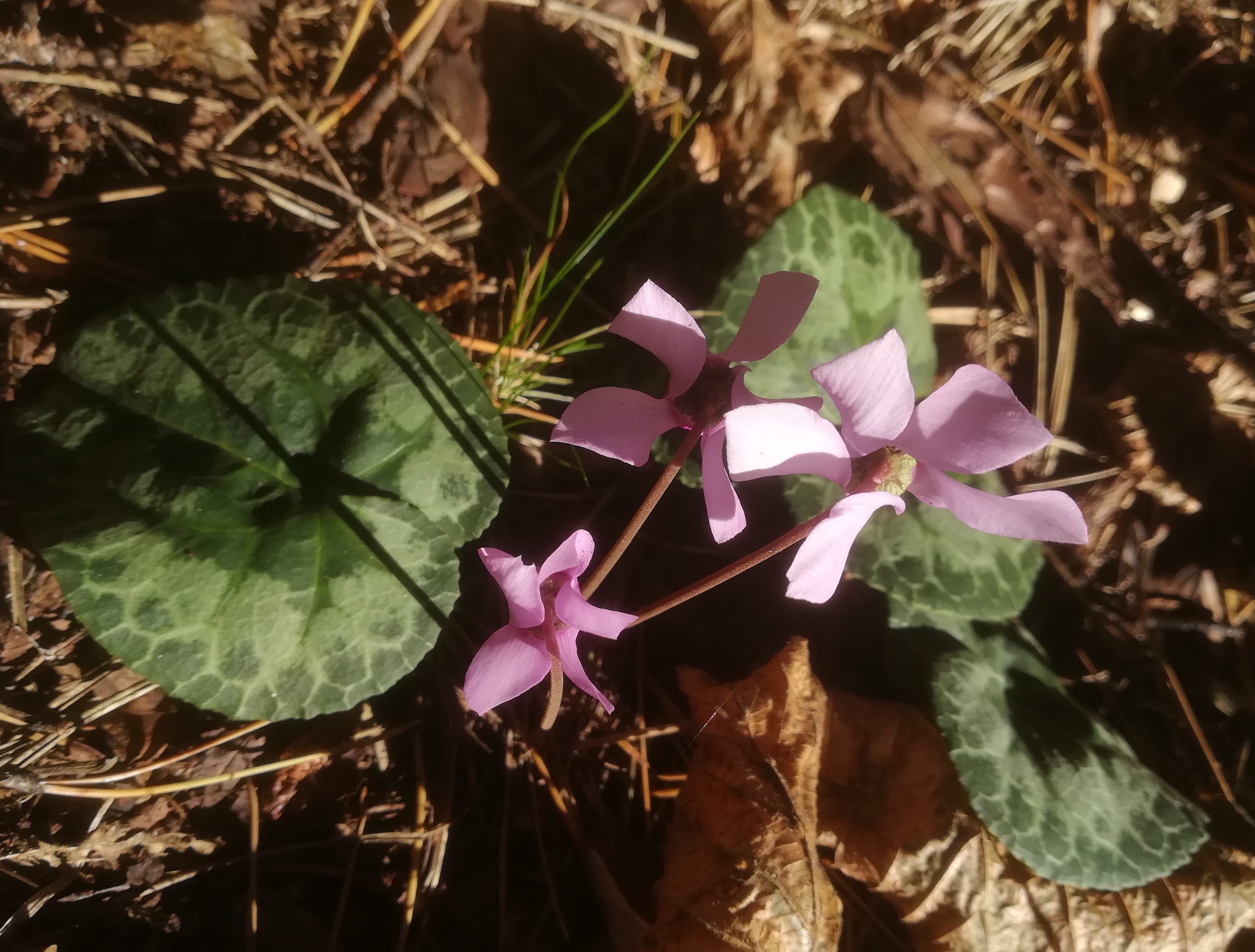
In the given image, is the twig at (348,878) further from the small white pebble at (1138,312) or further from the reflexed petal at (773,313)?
the small white pebble at (1138,312)

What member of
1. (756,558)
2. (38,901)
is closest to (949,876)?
(756,558)

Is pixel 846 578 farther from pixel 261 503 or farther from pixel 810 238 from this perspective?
pixel 261 503

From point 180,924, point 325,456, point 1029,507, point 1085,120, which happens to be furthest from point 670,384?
point 1085,120

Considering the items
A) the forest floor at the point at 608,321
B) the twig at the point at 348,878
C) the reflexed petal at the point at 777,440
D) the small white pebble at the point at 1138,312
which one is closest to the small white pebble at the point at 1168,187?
the forest floor at the point at 608,321

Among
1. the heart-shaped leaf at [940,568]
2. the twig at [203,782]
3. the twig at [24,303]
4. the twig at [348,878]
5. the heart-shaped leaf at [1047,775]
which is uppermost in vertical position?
the twig at [24,303]

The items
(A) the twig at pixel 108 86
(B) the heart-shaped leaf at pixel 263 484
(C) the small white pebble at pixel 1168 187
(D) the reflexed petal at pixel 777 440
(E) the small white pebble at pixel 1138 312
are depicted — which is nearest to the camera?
(D) the reflexed petal at pixel 777 440

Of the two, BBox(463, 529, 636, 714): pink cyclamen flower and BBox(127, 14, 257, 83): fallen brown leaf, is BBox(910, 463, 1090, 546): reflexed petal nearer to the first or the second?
BBox(463, 529, 636, 714): pink cyclamen flower
